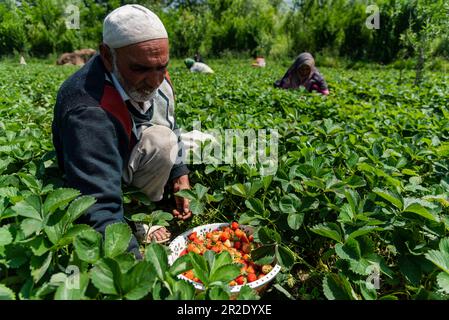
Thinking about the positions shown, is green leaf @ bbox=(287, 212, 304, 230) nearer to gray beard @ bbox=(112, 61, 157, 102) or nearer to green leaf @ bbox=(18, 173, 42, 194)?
gray beard @ bbox=(112, 61, 157, 102)

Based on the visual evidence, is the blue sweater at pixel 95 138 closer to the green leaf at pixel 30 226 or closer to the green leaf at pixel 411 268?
the green leaf at pixel 30 226

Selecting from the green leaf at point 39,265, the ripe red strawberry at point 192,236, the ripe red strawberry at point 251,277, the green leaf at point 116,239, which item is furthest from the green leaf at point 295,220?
the green leaf at point 39,265

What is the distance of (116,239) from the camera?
113 centimetres

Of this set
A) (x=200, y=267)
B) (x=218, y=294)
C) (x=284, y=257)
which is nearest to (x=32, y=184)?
(x=200, y=267)

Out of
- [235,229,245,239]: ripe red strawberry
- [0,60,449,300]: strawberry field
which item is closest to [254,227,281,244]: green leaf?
[0,60,449,300]: strawberry field

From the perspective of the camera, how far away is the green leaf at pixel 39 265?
1031 mm

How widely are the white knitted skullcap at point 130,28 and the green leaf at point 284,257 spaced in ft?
3.67

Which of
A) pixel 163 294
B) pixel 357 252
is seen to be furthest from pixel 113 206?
pixel 357 252

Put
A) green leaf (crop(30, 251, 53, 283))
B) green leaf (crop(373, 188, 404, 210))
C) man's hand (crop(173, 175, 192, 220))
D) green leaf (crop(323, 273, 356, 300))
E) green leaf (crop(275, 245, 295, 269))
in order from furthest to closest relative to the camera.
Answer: man's hand (crop(173, 175, 192, 220))
green leaf (crop(275, 245, 295, 269))
green leaf (crop(373, 188, 404, 210))
green leaf (crop(323, 273, 356, 300))
green leaf (crop(30, 251, 53, 283))

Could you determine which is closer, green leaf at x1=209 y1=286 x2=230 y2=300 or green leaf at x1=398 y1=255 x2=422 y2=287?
green leaf at x1=209 y1=286 x2=230 y2=300

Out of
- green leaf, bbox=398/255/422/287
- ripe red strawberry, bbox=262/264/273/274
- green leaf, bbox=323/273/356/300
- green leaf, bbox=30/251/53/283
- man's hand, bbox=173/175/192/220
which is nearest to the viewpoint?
green leaf, bbox=30/251/53/283

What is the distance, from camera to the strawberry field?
107 cm

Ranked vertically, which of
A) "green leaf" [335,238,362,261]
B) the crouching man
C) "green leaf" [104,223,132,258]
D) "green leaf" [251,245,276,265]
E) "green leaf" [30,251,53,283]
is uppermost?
the crouching man

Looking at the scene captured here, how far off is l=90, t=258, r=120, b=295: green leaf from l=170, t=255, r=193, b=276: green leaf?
0.19m
